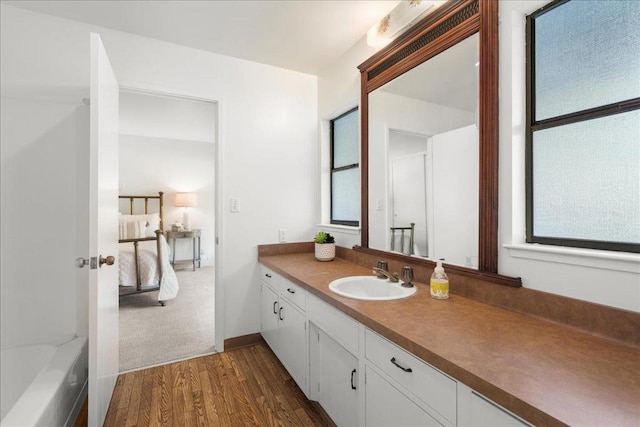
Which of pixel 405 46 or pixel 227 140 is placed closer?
pixel 405 46

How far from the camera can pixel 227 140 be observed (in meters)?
2.39

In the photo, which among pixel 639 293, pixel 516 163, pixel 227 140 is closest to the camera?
pixel 639 293

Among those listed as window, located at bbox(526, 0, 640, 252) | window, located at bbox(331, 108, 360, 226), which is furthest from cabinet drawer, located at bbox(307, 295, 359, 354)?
window, located at bbox(331, 108, 360, 226)

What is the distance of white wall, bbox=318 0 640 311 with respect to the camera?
0.89 metres

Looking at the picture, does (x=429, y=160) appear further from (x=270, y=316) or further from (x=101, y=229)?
(x=101, y=229)

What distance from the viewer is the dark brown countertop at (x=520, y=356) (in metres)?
0.62

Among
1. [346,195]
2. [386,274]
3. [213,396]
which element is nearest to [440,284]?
[386,274]

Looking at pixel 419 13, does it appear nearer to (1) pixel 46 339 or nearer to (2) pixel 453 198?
(2) pixel 453 198

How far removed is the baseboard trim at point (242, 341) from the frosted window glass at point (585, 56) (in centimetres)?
244

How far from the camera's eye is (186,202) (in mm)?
5445

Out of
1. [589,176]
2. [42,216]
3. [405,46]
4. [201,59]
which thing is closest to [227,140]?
[201,59]

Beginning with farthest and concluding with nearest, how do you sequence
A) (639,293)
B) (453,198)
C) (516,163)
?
1. (453,198)
2. (516,163)
3. (639,293)

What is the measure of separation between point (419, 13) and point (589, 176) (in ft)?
3.87

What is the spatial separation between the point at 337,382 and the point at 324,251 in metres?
1.00
